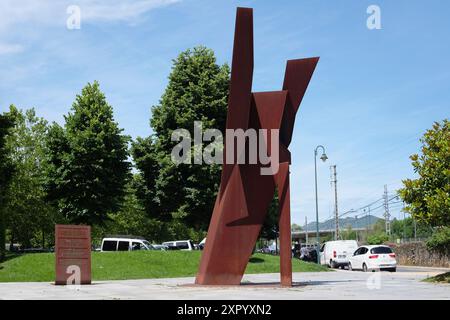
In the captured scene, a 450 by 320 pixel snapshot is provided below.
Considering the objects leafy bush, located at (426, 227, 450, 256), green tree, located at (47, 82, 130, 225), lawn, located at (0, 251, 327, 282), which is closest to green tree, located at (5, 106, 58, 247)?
green tree, located at (47, 82, 130, 225)

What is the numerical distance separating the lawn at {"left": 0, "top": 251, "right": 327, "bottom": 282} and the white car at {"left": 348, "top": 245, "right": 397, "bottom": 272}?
8.39 feet

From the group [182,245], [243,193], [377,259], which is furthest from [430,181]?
[182,245]

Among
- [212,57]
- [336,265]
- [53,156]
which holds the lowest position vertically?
[336,265]

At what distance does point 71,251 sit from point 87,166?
16358 millimetres

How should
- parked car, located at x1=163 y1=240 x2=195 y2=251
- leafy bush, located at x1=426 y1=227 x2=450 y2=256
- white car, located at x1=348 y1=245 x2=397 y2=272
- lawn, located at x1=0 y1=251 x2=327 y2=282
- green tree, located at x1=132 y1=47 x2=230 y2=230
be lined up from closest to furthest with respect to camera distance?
lawn, located at x1=0 y1=251 x2=327 y2=282
white car, located at x1=348 y1=245 x2=397 y2=272
green tree, located at x1=132 y1=47 x2=230 y2=230
leafy bush, located at x1=426 y1=227 x2=450 y2=256
parked car, located at x1=163 y1=240 x2=195 y2=251

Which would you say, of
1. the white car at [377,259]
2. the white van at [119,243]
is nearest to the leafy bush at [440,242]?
the white car at [377,259]

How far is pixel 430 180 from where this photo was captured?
66.0 feet

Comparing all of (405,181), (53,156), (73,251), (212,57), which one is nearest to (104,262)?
(73,251)

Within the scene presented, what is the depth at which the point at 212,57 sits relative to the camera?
38.2m

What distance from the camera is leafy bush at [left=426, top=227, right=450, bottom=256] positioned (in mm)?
37906

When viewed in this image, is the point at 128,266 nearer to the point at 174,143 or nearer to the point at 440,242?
the point at 174,143

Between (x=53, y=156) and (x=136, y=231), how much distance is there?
31202mm

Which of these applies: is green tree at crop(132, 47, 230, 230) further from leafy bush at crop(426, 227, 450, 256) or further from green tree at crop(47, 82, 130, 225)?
leafy bush at crop(426, 227, 450, 256)
